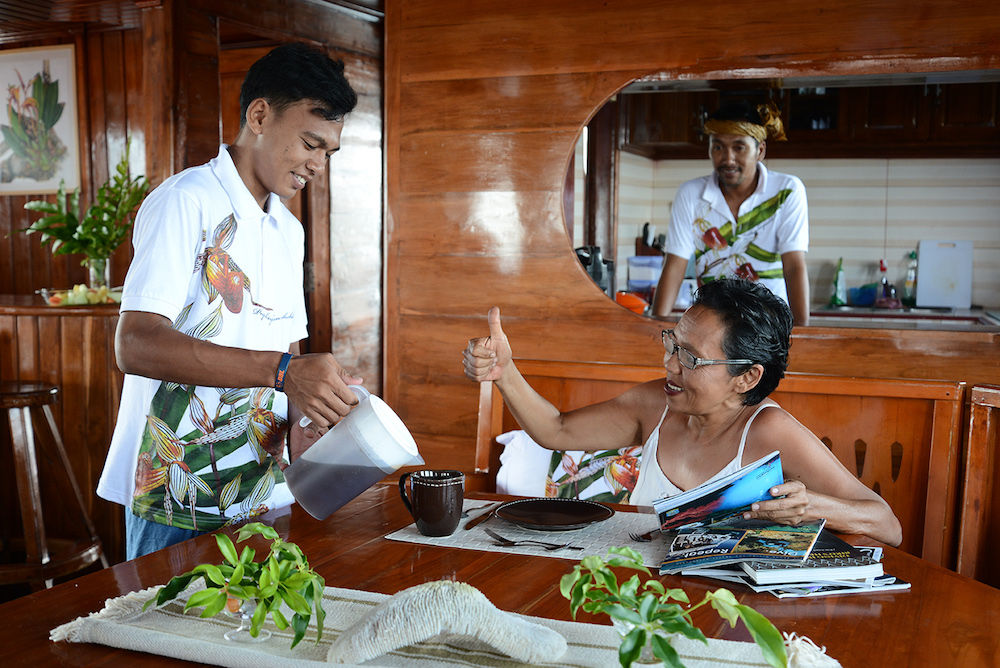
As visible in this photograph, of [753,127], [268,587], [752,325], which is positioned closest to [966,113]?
[753,127]

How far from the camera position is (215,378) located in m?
1.56

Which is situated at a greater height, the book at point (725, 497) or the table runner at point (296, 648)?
the book at point (725, 497)

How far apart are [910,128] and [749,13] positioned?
2.88 meters

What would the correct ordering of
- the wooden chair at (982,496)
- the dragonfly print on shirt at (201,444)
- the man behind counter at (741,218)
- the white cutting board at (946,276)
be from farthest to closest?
the white cutting board at (946,276)
the man behind counter at (741,218)
the wooden chair at (982,496)
the dragonfly print on shirt at (201,444)

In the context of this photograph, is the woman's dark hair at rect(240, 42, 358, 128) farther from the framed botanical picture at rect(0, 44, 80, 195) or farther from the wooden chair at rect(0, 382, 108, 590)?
the framed botanical picture at rect(0, 44, 80, 195)

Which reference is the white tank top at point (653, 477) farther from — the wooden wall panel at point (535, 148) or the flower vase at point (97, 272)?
the flower vase at point (97, 272)

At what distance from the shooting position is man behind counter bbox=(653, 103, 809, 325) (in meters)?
3.35

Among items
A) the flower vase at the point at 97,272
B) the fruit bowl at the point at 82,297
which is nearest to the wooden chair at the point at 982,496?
the fruit bowl at the point at 82,297

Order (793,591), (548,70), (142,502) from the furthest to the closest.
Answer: (548,70) < (142,502) < (793,591)

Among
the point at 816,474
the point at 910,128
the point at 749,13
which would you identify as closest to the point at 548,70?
the point at 749,13

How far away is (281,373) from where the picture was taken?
1500mm

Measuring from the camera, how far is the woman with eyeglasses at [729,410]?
1625 millimetres

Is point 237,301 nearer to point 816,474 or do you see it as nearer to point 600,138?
point 816,474

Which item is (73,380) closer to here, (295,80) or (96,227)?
(96,227)
